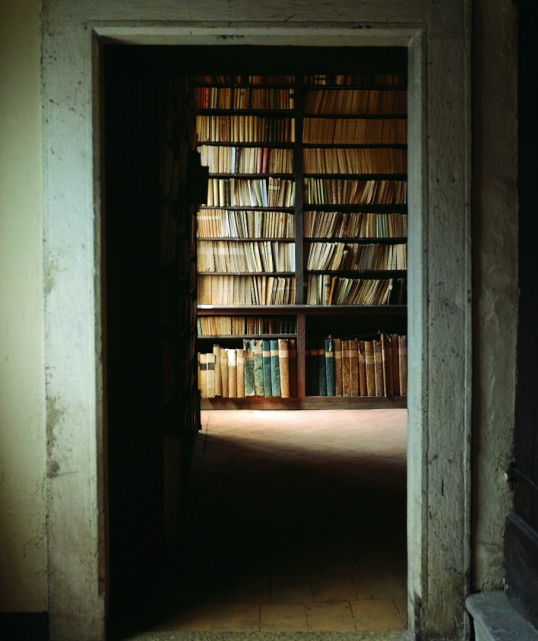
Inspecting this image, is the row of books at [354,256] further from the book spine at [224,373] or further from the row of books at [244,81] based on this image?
the row of books at [244,81]

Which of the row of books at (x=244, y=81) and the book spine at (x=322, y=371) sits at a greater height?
the row of books at (x=244, y=81)

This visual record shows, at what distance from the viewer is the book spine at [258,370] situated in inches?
231

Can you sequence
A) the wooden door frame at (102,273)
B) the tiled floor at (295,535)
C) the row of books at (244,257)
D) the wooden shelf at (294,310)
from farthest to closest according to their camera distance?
the row of books at (244,257) → the wooden shelf at (294,310) → the tiled floor at (295,535) → the wooden door frame at (102,273)

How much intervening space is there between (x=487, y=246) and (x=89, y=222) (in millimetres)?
1247

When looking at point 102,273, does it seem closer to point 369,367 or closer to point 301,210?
point 301,210

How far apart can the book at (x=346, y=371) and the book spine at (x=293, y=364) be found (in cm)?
45

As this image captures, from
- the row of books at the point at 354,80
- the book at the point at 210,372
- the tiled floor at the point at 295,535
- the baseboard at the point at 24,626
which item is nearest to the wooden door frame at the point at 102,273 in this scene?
the baseboard at the point at 24,626

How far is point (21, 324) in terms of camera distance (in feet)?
6.57

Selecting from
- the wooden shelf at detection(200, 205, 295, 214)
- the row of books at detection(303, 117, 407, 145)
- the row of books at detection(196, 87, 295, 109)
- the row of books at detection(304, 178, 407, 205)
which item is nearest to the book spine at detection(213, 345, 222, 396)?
the wooden shelf at detection(200, 205, 295, 214)

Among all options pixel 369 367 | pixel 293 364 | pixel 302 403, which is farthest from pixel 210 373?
pixel 369 367

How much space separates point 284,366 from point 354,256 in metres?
1.25

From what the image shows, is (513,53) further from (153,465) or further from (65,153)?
(153,465)

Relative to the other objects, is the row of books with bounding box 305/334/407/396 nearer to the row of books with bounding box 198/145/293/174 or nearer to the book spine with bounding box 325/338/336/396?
the book spine with bounding box 325/338/336/396

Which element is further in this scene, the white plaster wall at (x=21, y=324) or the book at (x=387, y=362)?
the book at (x=387, y=362)
